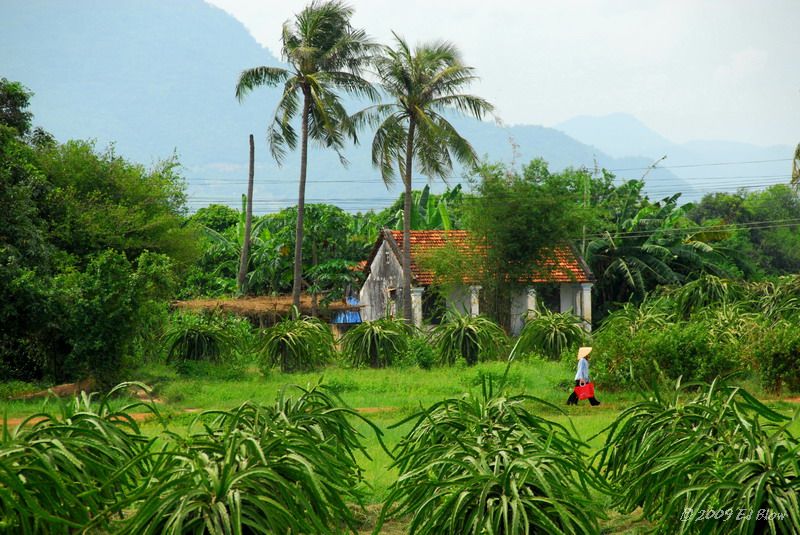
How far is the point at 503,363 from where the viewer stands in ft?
63.7

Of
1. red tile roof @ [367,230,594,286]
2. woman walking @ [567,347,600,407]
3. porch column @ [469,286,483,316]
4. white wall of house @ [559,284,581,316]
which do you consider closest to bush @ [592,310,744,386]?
woman walking @ [567,347,600,407]

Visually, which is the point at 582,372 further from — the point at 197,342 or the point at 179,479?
the point at 197,342

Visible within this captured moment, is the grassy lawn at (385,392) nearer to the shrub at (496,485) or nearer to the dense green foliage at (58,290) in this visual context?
the dense green foliage at (58,290)

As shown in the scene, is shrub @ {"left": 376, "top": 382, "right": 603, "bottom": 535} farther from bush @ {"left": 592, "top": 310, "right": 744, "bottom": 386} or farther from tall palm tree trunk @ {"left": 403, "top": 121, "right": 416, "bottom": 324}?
tall palm tree trunk @ {"left": 403, "top": 121, "right": 416, "bottom": 324}

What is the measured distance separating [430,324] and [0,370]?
48.0 ft

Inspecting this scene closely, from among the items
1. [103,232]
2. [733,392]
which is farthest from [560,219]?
[733,392]

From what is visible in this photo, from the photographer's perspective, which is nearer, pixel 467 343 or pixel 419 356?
pixel 419 356

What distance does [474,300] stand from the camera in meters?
29.2

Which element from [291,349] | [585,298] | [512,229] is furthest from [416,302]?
[291,349]

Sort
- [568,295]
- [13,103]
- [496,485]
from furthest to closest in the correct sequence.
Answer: [568,295] < [13,103] < [496,485]

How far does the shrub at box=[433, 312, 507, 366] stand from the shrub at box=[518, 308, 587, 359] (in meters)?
0.72

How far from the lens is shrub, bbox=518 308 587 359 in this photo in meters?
20.9

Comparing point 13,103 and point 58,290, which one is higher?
point 13,103

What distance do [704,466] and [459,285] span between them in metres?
23.3
